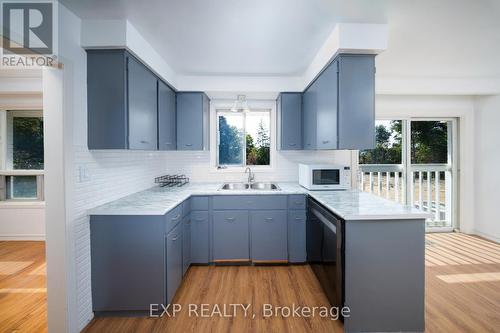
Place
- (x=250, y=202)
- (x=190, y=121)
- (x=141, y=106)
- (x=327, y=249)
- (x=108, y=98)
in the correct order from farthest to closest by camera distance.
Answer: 1. (x=190, y=121)
2. (x=250, y=202)
3. (x=141, y=106)
4. (x=327, y=249)
5. (x=108, y=98)

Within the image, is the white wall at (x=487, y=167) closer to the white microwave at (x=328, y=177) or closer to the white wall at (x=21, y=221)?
the white microwave at (x=328, y=177)

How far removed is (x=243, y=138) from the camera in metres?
4.02

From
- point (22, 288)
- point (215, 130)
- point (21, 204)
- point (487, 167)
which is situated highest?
point (215, 130)

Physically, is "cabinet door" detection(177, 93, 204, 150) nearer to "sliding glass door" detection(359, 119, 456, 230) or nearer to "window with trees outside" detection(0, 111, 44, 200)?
"window with trees outside" detection(0, 111, 44, 200)

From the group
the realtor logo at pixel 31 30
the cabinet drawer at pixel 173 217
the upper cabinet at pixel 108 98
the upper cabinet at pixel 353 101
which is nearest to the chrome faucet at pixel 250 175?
the cabinet drawer at pixel 173 217

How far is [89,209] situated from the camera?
2.08 metres

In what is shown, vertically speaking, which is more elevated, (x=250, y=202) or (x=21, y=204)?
(x=250, y=202)

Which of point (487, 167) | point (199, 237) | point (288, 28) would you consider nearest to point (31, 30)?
point (288, 28)

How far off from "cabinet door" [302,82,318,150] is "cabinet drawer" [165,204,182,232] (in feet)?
5.62

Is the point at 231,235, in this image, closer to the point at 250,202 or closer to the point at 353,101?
the point at 250,202

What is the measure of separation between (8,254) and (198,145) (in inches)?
120

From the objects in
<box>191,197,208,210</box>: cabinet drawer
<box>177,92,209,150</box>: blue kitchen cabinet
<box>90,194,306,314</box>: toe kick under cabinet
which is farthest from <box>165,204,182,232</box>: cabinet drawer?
<box>177,92,209,150</box>: blue kitchen cabinet

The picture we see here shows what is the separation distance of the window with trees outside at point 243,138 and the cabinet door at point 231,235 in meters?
1.17

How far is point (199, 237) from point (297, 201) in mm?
1275
